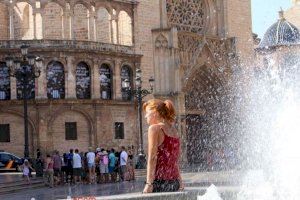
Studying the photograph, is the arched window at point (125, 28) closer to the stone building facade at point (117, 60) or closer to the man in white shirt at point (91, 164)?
the stone building facade at point (117, 60)

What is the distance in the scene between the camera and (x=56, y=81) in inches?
1435

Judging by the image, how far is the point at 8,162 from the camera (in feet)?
111

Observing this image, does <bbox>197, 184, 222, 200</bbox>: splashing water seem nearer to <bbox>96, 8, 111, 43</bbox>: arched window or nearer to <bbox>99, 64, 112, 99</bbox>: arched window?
<bbox>99, 64, 112, 99</bbox>: arched window

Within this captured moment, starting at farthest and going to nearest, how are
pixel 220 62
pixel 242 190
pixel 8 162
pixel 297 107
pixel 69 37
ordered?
pixel 220 62
pixel 69 37
pixel 8 162
pixel 297 107
pixel 242 190

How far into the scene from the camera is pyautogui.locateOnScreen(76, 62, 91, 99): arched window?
37094 millimetres

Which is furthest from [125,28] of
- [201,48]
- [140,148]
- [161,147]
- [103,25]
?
[161,147]

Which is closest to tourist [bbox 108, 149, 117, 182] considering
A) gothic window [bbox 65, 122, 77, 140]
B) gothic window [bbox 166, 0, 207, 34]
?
gothic window [bbox 65, 122, 77, 140]

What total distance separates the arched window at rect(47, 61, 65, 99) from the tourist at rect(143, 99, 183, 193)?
94.6 feet

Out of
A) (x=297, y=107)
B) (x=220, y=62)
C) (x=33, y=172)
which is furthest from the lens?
(x=220, y=62)

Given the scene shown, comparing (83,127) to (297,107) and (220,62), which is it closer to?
(220,62)

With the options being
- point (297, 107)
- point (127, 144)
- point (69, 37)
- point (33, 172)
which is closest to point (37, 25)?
point (69, 37)

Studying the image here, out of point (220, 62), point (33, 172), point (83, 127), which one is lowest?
point (33, 172)

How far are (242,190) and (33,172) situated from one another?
23472 mm

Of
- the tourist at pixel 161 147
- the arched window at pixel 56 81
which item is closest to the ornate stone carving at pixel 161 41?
the arched window at pixel 56 81
